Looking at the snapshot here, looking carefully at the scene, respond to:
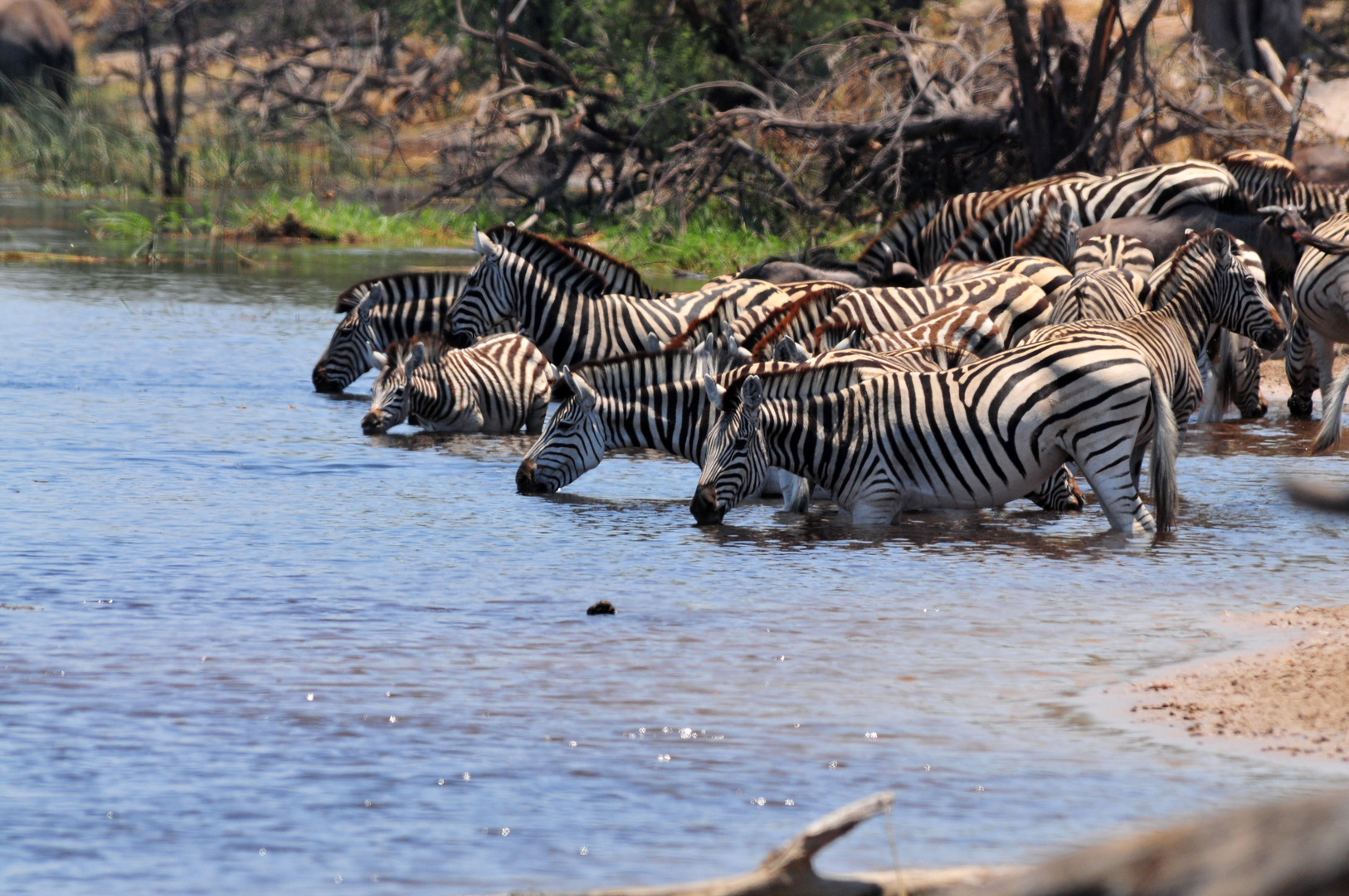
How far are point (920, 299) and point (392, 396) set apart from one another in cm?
375

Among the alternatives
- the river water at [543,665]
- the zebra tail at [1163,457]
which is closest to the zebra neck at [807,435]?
the river water at [543,665]

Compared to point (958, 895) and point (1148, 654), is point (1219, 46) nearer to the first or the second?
point (1148, 654)

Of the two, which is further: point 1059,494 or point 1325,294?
point 1325,294

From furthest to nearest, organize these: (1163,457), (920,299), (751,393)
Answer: (920,299) < (751,393) < (1163,457)

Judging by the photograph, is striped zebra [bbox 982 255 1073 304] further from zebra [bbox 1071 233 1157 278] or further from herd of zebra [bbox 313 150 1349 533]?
zebra [bbox 1071 233 1157 278]

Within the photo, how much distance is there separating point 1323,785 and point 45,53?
44.2m

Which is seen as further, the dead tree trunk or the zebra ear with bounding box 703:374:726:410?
the dead tree trunk

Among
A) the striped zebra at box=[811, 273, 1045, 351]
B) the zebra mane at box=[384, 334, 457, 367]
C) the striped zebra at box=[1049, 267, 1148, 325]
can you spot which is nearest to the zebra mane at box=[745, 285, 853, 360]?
the striped zebra at box=[811, 273, 1045, 351]

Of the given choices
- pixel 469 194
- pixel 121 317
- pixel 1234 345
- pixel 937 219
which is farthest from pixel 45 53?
pixel 1234 345

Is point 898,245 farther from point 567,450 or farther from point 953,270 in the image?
point 567,450

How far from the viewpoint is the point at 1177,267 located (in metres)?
11.6

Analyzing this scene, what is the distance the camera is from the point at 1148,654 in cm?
663

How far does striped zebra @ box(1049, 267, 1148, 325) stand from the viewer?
1158 centimetres

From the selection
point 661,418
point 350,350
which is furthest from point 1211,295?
point 350,350
